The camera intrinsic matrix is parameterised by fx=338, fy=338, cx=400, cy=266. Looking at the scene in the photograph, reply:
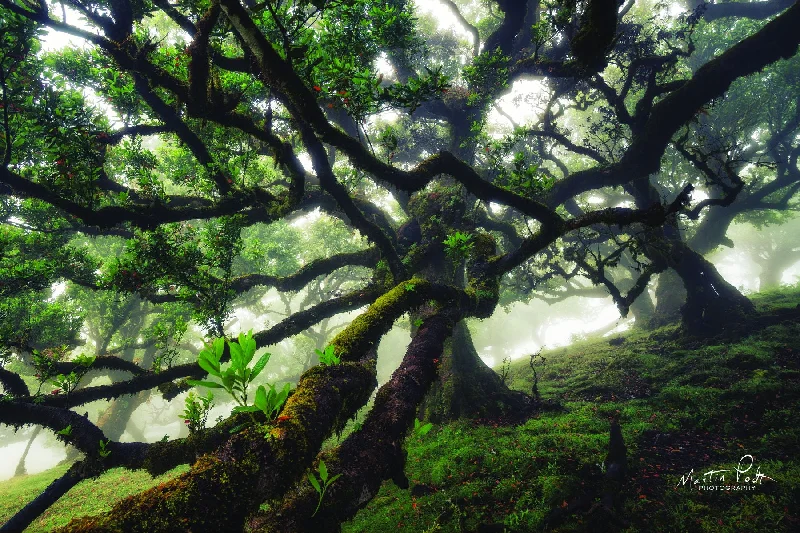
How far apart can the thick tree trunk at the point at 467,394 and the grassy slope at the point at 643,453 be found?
0.84 metres

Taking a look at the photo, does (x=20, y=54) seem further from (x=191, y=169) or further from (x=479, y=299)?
(x=479, y=299)

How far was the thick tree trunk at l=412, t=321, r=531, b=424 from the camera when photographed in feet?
33.8

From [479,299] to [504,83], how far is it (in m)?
7.21

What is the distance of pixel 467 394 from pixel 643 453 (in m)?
5.15

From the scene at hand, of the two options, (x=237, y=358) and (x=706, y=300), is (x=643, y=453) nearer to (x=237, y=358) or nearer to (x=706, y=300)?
(x=237, y=358)

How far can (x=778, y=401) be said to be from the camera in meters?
6.99

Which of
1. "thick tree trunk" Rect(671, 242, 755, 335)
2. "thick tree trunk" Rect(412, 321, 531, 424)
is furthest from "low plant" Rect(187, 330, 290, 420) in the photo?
"thick tree trunk" Rect(671, 242, 755, 335)

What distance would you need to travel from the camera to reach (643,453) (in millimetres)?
6430

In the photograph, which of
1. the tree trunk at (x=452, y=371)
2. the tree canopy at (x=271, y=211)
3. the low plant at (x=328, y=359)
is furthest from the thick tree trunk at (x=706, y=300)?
the low plant at (x=328, y=359)

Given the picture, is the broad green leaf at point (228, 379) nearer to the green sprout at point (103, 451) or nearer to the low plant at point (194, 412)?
the low plant at point (194, 412)

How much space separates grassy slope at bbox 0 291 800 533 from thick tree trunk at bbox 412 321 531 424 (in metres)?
0.84

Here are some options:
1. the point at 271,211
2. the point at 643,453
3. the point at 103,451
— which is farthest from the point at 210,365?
the point at 643,453

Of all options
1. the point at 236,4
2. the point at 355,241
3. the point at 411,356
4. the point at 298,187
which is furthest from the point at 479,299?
the point at 355,241

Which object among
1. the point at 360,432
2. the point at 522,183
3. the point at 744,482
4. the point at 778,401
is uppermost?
the point at 522,183
